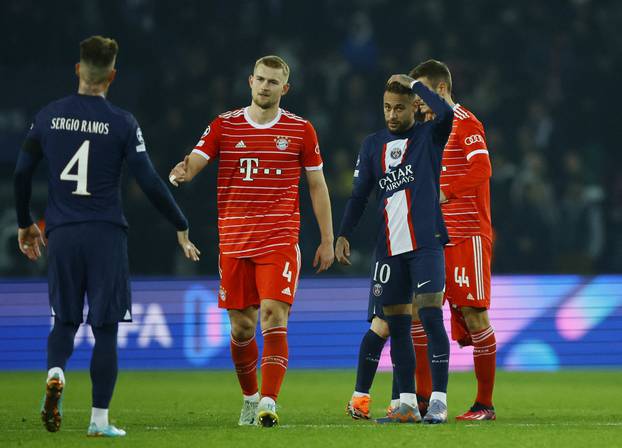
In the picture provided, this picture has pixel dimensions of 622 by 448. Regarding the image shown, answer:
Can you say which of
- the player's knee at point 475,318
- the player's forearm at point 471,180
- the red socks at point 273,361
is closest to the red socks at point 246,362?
the red socks at point 273,361

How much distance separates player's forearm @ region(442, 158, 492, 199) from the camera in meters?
7.71

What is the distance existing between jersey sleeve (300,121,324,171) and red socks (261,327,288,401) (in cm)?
99

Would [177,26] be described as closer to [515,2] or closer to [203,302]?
[515,2]

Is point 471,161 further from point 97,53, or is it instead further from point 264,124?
point 97,53

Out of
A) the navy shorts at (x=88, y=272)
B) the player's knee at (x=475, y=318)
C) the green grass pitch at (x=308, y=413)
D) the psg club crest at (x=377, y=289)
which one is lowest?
the green grass pitch at (x=308, y=413)

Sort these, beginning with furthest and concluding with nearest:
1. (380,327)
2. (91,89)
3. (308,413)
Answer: (308,413) → (380,327) → (91,89)

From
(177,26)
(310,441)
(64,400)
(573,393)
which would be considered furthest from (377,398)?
(177,26)

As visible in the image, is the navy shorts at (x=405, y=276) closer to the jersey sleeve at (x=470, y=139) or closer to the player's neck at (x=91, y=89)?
the jersey sleeve at (x=470, y=139)

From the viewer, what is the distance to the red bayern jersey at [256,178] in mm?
7375

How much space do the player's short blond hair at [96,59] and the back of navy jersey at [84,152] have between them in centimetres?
11

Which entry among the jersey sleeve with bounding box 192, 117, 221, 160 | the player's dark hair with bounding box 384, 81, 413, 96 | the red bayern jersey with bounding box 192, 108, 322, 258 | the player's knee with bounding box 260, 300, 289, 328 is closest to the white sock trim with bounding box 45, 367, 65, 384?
the player's knee with bounding box 260, 300, 289, 328

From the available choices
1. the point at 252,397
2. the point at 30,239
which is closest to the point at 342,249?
the point at 252,397

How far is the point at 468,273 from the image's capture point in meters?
7.87

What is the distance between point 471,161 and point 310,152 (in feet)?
3.39
